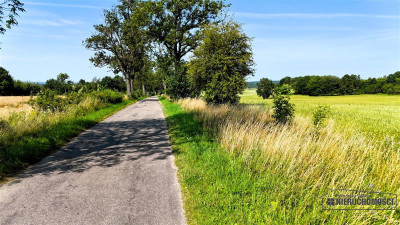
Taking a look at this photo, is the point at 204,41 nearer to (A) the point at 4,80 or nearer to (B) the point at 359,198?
(B) the point at 359,198

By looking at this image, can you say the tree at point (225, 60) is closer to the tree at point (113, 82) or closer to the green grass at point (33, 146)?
the green grass at point (33, 146)

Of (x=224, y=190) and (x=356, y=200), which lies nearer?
(x=356, y=200)

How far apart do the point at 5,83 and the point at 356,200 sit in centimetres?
7526

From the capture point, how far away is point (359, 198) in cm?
368

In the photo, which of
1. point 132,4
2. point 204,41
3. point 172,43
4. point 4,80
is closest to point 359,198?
point 204,41

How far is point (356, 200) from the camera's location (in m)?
3.58

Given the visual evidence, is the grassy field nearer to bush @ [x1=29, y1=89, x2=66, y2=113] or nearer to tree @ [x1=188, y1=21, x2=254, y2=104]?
tree @ [x1=188, y1=21, x2=254, y2=104]

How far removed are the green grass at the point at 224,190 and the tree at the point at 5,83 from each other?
7110 cm

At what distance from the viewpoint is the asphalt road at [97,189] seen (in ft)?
11.4

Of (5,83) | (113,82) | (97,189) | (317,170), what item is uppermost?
(113,82)

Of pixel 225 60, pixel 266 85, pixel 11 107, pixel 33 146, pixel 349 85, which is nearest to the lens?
pixel 33 146

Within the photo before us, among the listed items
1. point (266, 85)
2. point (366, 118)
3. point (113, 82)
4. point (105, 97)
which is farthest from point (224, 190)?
point (113, 82)

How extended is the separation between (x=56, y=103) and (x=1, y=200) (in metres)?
11.6

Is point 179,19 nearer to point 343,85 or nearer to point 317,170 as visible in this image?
point 317,170
